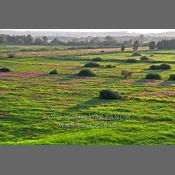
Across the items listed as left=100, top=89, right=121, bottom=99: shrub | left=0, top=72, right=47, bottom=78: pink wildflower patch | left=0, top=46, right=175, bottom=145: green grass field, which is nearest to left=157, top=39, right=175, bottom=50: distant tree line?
left=0, top=72, right=47, bottom=78: pink wildflower patch

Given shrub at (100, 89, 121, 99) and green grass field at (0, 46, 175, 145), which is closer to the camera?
green grass field at (0, 46, 175, 145)

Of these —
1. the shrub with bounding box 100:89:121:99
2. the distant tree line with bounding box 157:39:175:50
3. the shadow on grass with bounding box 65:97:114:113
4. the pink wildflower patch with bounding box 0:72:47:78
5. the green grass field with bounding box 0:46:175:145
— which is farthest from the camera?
the distant tree line with bounding box 157:39:175:50

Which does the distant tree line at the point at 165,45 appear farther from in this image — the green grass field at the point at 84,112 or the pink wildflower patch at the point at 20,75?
the green grass field at the point at 84,112

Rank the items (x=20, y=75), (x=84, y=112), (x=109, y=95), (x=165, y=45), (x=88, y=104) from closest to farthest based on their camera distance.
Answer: (x=84, y=112) → (x=88, y=104) → (x=109, y=95) → (x=20, y=75) → (x=165, y=45)

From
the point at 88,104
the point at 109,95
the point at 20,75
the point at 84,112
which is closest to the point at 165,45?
the point at 20,75

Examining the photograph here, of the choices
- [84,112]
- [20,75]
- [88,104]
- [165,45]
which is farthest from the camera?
[165,45]

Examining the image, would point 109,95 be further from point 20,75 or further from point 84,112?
point 20,75

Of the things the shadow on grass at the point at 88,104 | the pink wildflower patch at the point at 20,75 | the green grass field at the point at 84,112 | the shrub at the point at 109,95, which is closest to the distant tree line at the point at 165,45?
the pink wildflower patch at the point at 20,75

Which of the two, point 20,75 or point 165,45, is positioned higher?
point 165,45

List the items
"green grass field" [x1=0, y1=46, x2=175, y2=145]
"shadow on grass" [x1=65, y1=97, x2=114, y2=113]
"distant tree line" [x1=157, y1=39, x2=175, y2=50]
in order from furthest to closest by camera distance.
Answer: "distant tree line" [x1=157, y1=39, x2=175, y2=50] → "shadow on grass" [x1=65, y1=97, x2=114, y2=113] → "green grass field" [x1=0, y1=46, x2=175, y2=145]

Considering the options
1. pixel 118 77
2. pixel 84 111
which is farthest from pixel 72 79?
pixel 84 111

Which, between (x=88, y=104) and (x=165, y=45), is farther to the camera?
(x=165, y=45)

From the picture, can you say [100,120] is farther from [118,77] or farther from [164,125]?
[118,77]

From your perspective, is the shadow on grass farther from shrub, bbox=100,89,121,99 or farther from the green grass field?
shrub, bbox=100,89,121,99
